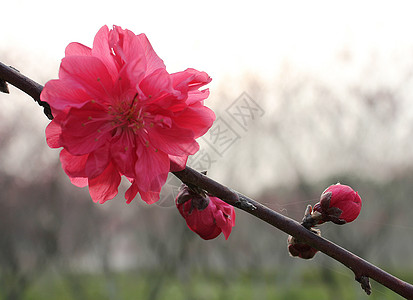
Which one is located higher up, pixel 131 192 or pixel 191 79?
pixel 191 79

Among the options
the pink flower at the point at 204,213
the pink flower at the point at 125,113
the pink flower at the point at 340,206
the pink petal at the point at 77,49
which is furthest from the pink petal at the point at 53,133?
the pink flower at the point at 340,206

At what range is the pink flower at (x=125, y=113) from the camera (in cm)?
59

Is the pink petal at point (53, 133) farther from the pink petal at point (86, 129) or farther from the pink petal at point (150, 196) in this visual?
the pink petal at point (150, 196)

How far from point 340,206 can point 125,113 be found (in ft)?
1.34

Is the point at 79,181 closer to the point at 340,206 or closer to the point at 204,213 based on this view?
the point at 204,213

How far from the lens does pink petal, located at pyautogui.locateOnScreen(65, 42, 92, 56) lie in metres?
0.61

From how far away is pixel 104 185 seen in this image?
2.21 feet

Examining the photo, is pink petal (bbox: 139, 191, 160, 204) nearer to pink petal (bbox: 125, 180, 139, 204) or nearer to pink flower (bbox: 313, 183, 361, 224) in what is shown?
pink petal (bbox: 125, 180, 139, 204)

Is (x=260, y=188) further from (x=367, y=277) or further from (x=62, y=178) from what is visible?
(x=367, y=277)

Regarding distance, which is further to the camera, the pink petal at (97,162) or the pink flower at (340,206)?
the pink flower at (340,206)

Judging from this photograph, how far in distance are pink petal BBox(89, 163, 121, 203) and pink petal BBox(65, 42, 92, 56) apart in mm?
190

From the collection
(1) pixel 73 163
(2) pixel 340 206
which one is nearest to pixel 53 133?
(1) pixel 73 163

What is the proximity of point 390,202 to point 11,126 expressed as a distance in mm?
6379

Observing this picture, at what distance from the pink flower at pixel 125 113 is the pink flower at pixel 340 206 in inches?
10.5
